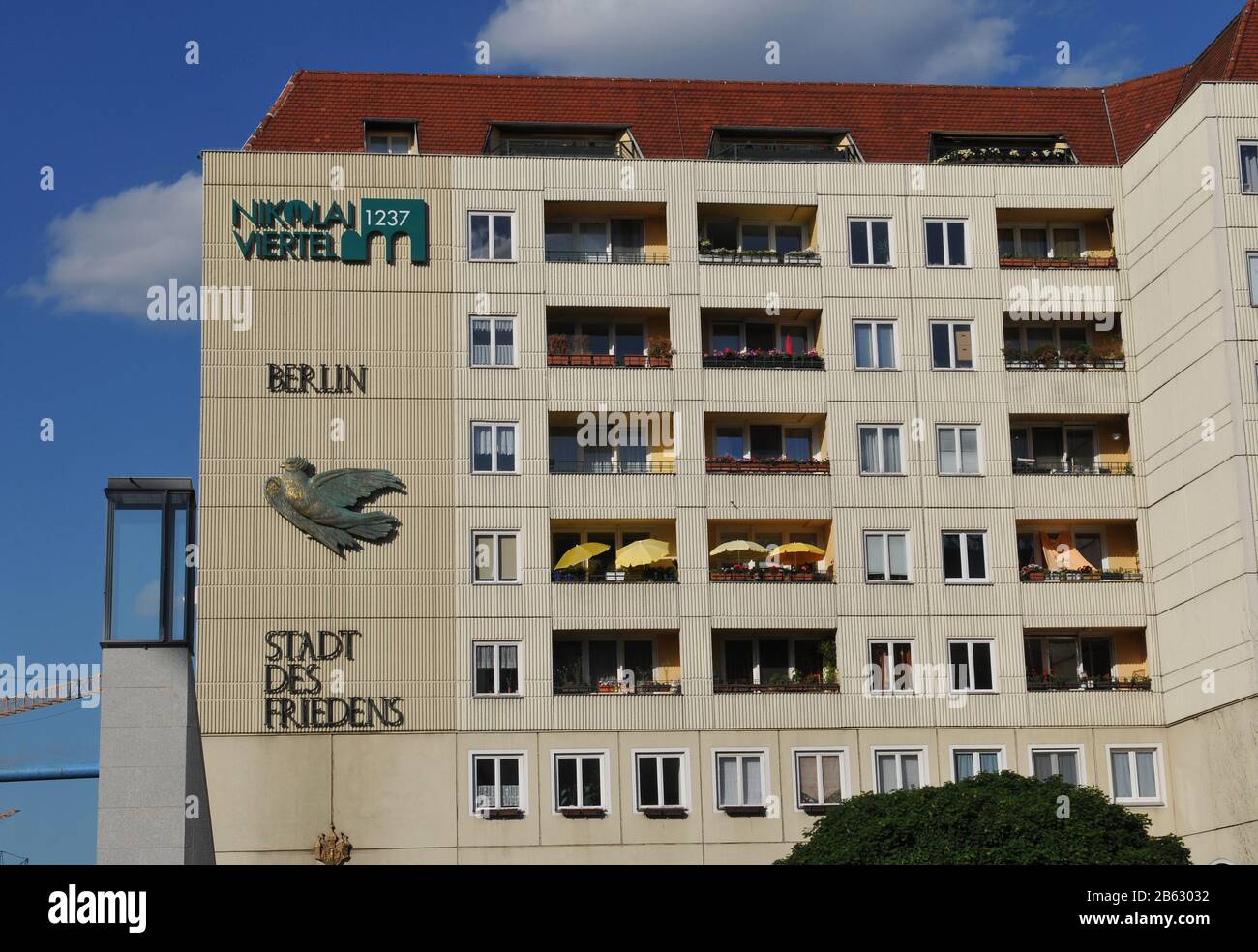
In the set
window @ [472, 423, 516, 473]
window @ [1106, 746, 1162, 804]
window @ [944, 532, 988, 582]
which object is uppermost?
window @ [472, 423, 516, 473]

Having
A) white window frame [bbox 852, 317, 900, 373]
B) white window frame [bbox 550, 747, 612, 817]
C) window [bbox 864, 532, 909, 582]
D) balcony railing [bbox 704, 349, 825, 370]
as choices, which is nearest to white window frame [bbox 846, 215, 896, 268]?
white window frame [bbox 852, 317, 900, 373]

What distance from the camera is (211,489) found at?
5762 cm

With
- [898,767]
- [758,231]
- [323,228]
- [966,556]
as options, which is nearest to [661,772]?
[898,767]

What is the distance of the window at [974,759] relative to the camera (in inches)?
2265

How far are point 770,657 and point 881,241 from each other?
48.6ft

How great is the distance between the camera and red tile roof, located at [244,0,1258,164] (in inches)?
2510

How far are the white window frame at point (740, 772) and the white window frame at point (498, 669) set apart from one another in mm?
6497

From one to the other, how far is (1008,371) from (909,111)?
37.6 ft

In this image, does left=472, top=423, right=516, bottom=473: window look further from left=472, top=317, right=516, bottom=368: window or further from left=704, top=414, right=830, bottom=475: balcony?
left=704, top=414, right=830, bottom=475: balcony

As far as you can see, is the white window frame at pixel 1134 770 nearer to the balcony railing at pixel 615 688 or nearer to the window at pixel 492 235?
the balcony railing at pixel 615 688

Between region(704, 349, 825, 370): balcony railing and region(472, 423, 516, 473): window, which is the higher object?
region(704, 349, 825, 370): balcony railing

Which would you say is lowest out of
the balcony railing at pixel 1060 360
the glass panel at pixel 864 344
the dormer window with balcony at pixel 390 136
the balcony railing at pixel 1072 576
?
the balcony railing at pixel 1072 576

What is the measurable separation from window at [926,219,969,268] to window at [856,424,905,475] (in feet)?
19.8

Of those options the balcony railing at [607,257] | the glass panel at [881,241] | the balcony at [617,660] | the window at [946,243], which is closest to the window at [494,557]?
the balcony at [617,660]
